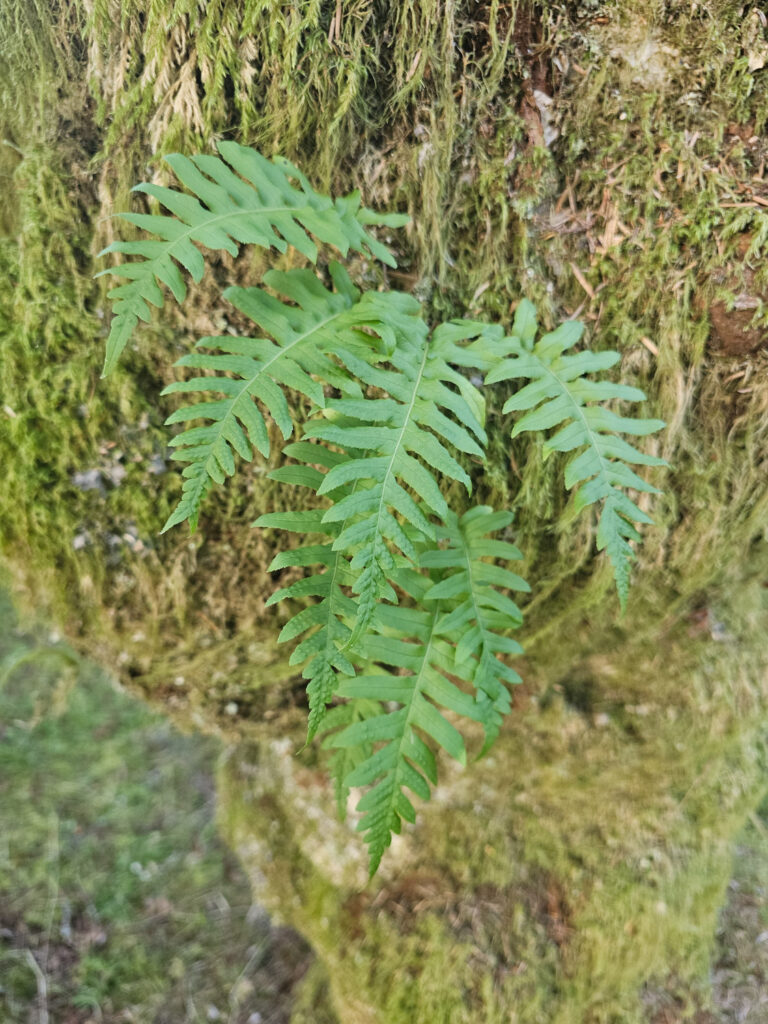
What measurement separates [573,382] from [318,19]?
43.1 inches

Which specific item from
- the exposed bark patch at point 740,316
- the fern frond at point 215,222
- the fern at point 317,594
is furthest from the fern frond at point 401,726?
the exposed bark patch at point 740,316

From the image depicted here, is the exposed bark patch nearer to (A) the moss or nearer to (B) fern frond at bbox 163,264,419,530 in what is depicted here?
(B) fern frond at bbox 163,264,419,530

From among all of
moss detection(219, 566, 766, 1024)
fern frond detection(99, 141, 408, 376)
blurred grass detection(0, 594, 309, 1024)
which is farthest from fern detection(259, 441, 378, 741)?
blurred grass detection(0, 594, 309, 1024)

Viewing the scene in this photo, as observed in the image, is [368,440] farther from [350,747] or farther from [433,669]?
[350,747]

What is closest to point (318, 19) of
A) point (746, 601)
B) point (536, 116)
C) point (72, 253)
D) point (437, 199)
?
point (437, 199)

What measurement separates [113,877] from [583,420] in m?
3.89

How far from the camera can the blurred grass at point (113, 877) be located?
3.26 m

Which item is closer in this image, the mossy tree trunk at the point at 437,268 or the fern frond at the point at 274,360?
the fern frond at the point at 274,360

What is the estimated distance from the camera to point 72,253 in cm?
179

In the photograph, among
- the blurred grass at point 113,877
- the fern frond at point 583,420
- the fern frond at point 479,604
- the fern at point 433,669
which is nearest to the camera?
the fern frond at point 583,420

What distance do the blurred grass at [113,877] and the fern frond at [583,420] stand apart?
199 cm

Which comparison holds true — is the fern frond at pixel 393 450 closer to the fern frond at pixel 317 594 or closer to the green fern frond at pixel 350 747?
the fern frond at pixel 317 594

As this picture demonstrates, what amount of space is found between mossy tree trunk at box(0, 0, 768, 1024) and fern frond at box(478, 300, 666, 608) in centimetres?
25

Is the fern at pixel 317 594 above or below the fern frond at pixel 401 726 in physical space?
above
